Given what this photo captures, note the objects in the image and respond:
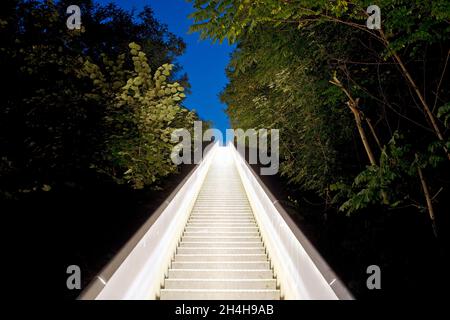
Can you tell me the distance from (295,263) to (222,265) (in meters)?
1.64

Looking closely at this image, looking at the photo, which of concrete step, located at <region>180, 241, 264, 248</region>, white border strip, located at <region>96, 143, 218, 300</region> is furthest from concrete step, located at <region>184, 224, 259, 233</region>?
white border strip, located at <region>96, 143, 218, 300</region>

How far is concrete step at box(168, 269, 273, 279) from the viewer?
15.7ft

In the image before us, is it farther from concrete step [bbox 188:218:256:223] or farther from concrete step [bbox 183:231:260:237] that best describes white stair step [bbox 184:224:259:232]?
concrete step [bbox 188:218:256:223]

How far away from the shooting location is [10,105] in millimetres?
5652

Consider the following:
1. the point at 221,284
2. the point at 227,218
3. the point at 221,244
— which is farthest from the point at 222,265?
the point at 227,218

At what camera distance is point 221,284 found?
4.41m

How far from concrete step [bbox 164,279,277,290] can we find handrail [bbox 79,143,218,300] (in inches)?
8.2

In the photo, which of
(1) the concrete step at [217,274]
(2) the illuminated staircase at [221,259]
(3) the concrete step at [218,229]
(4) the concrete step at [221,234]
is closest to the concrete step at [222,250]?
(2) the illuminated staircase at [221,259]

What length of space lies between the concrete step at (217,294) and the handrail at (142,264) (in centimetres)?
20

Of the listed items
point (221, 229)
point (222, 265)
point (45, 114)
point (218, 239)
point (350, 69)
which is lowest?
point (222, 265)

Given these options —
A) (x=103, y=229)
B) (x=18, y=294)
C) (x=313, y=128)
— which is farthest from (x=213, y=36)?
(x=103, y=229)

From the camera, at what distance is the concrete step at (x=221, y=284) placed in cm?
441

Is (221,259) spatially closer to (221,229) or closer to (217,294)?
(217,294)

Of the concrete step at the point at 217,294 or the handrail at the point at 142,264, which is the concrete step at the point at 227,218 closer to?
the handrail at the point at 142,264
